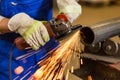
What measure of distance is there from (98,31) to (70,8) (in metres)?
0.29

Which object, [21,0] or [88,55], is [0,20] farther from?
[88,55]

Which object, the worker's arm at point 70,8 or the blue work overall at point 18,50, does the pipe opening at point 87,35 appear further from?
the blue work overall at point 18,50

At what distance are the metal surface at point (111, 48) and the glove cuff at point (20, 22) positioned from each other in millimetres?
350

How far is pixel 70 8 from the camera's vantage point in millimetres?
1287

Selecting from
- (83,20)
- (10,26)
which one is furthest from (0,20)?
(83,20)

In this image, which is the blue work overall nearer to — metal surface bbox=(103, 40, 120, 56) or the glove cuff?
the glove cuff

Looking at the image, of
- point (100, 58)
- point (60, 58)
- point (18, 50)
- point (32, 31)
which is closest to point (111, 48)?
point (100, 58)

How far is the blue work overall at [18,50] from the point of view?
128 centimetres

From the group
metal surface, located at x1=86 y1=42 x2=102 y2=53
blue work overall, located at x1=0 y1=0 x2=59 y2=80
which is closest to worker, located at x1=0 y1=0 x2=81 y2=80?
blue work overall, located at x1=0 y1=0 x2=59 y2=80

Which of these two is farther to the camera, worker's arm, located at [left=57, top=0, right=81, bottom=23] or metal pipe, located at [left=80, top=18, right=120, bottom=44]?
worker's arm, located at [left=57, top=0, right=81, bottom=23]

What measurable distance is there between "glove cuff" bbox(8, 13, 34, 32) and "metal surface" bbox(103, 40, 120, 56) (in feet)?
1.15

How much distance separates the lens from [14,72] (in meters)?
1.35

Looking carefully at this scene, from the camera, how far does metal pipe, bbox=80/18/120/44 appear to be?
103cm

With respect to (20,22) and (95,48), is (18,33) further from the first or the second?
(95,48)
